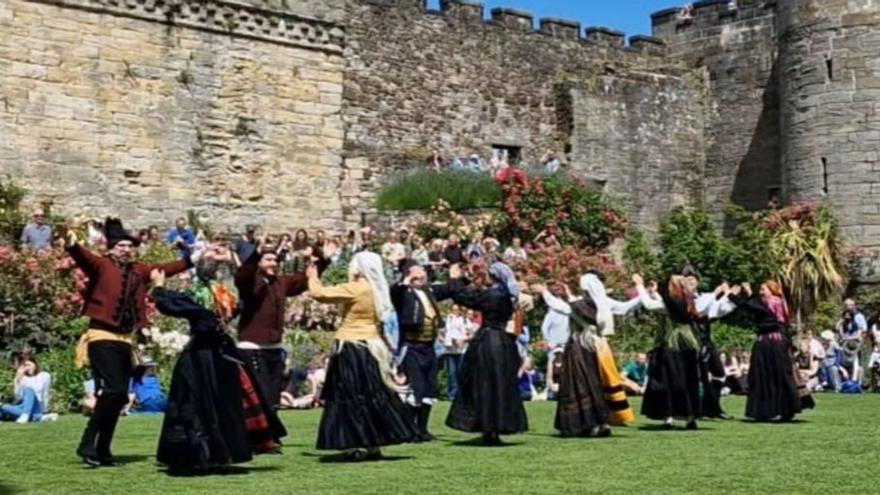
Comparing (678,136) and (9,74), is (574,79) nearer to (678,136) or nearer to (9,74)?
(678,136)

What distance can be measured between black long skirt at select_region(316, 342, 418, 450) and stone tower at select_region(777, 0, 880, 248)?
65.8 ft

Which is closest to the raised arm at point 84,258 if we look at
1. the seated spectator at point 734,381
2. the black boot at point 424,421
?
the black boot at point 424,421

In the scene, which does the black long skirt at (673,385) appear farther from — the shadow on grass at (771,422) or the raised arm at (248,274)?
the raised arm at (248,274)

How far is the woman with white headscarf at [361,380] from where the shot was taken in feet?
33.7

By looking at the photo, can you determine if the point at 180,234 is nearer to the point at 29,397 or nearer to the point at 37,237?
the point at 37,237

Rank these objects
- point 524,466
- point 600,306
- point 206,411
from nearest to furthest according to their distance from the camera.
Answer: point 206,411 < point 524,466 < point 600,306

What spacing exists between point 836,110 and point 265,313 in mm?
20319

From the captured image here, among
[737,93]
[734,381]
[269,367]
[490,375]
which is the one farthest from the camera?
[737,93]

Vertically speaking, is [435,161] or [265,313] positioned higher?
[435,161]

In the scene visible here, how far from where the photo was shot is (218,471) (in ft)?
32.1

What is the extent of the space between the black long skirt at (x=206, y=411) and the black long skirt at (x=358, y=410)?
0.65 m

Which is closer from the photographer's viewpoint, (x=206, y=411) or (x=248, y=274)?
(x=206, y=411)

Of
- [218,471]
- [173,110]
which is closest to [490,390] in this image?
[218,471]

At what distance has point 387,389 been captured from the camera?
10.4 m
